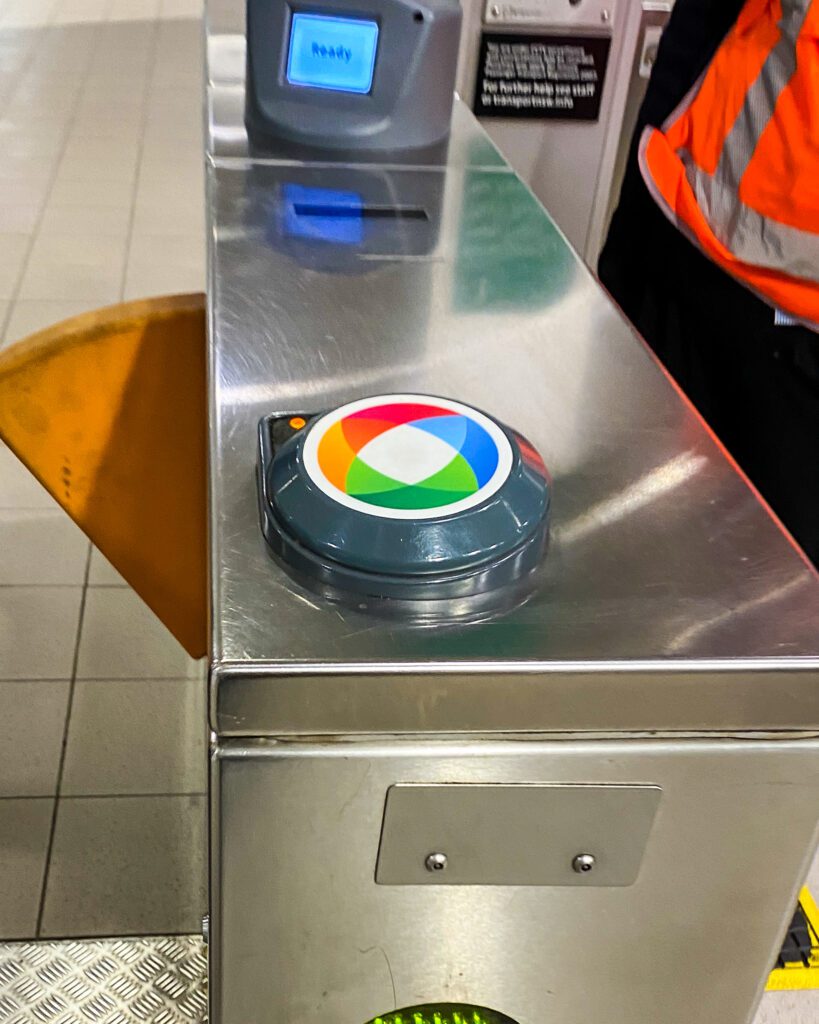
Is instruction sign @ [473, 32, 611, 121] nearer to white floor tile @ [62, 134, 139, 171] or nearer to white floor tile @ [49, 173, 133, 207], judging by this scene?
white floor tile @ [49, 173, 133, 207]

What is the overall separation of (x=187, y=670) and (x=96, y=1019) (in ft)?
2.19

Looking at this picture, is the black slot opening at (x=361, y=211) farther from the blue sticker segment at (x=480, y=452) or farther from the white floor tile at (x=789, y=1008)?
the white floor tile at (x=789, y=1008)

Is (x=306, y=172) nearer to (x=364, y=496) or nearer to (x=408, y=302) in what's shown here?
(x=408, y=302)

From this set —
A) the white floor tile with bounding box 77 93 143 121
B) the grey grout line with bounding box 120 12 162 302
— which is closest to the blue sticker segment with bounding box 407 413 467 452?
the grey grout line with bounding box 120 12 162 302

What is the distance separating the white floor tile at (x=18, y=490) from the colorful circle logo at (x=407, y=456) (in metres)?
1.69

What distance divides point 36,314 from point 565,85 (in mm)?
1554

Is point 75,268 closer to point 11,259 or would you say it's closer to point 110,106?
point 11,259

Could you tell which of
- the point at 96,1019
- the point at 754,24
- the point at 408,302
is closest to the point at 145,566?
the point at 408,302

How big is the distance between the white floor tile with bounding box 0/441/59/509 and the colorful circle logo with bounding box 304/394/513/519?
66.4 inches

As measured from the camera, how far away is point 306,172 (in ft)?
3.62

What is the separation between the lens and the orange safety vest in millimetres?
1177

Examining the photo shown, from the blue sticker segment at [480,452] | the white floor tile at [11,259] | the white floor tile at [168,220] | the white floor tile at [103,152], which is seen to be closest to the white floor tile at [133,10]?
the white floor tile at [103,152]

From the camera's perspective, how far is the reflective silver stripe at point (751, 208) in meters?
1.19

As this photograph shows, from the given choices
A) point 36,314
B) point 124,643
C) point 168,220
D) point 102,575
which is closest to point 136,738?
point 124,643
